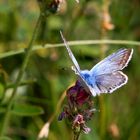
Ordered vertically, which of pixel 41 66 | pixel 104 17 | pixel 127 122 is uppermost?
pixel 41 66

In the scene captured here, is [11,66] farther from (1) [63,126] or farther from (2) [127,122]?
(2) [127,122]

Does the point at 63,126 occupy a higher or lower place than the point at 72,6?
lower

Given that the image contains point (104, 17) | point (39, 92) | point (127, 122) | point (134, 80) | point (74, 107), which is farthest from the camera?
point (134, 80)

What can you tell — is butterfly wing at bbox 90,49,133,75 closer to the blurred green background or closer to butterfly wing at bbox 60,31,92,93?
butterfly wing at bbox 60,31,92,93

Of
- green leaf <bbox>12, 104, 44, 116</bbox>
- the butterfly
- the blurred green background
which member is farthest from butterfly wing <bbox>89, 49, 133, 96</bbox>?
the blurred green background

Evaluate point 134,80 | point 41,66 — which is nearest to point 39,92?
point 41,66

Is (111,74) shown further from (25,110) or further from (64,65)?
(64,65)

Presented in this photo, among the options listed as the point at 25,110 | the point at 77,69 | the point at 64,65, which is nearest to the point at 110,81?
the point at 77,69
